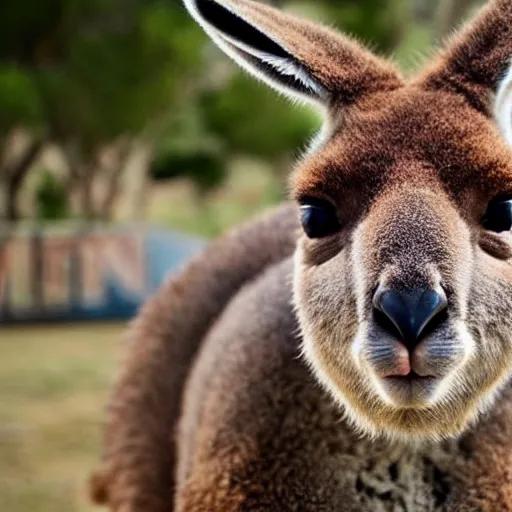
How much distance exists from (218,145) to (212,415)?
11.0 m

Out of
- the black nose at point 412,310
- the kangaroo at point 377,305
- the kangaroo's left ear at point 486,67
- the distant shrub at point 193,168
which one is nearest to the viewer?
the black nose at point 412,310

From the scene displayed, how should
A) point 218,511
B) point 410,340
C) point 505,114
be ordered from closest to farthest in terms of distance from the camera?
point 410,340
point 505,114
point 218,511

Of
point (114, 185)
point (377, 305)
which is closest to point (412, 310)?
point (377, 305)

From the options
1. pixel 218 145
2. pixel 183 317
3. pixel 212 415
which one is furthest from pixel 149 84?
pixel 212 415

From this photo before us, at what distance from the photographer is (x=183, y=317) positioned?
138 inches

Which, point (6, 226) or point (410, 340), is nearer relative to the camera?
point (410, 340)

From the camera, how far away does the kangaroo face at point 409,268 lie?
1.90 m

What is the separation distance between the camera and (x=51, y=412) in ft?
25.2

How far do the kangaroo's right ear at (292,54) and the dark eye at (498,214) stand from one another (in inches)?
16.3

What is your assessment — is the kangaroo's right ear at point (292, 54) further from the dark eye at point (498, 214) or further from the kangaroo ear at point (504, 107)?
the dark eye at point (498, 214)

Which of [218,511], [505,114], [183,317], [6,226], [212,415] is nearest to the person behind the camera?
[505,114]

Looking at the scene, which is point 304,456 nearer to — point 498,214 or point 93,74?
point 498,214

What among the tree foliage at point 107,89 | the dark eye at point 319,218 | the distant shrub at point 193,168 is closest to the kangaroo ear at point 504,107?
the dark eye at point 319,218

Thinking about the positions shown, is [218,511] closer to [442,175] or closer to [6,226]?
[442,175]
